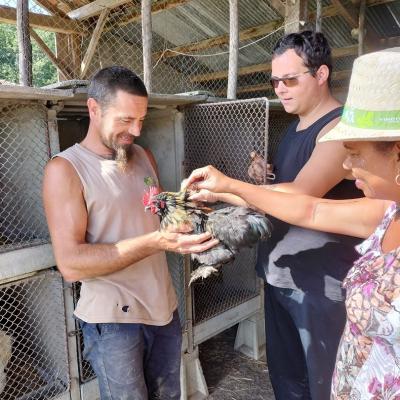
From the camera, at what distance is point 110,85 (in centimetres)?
187

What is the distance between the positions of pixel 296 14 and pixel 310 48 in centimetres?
165

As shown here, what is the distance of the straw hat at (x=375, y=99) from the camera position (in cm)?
103

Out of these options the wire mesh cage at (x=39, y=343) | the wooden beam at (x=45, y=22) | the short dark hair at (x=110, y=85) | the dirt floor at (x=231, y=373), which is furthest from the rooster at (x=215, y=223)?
the wooden beam at (x=45, y=22)

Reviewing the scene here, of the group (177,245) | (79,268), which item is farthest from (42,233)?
(177,245)

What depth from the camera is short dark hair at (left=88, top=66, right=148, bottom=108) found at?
1870mm

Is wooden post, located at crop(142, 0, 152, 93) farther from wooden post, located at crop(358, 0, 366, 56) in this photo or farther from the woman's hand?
wooden post, located at crop(358, 0, 366, 56)

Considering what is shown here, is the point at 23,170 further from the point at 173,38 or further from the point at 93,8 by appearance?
the point at 173,38

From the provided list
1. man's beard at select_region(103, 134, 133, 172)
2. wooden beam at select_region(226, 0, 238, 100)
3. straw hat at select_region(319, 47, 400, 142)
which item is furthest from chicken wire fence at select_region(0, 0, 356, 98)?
straw hat at select_region(319, 47, 400, 142)

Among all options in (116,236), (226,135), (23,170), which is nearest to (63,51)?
(23,170)

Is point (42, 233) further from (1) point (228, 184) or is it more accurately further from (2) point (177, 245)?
(1) point (228, 184)

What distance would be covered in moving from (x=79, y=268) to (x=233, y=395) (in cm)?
220

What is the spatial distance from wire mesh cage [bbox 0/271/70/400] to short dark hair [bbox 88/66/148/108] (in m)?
1.08

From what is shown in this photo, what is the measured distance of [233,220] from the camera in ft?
6.51

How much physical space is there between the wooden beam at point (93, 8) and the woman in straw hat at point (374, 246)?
15.9 ft
